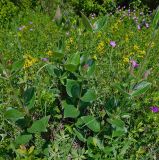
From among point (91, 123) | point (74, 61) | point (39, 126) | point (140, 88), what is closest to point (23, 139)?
point (39, 126)

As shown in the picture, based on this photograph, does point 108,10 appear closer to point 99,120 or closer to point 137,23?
point 137,23

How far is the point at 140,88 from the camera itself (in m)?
2.18

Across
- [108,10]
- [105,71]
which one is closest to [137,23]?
[108,10]

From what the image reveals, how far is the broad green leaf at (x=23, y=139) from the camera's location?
220 centimetres

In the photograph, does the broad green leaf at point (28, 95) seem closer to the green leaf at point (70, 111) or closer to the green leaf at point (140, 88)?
the green leaf at point (70, 111)

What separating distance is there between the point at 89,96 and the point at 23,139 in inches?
16.5

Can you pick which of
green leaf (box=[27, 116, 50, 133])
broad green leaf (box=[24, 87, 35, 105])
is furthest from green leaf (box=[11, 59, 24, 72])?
green leaf (box=[27, 116, 50, 133])

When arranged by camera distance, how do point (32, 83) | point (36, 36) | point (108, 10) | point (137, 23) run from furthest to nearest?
point (108, 10)
point (137, 23)
point (36, 36)
point (32, 83)

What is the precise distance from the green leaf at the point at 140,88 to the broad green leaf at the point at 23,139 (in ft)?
1.91

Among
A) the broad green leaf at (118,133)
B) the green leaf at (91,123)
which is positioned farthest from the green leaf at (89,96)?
the broad green leaf at (118,133)

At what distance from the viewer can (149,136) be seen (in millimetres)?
2426

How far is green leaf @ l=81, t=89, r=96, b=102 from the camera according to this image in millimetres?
2268

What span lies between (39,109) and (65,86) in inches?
8.6

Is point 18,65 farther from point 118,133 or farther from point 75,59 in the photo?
point 118,133
